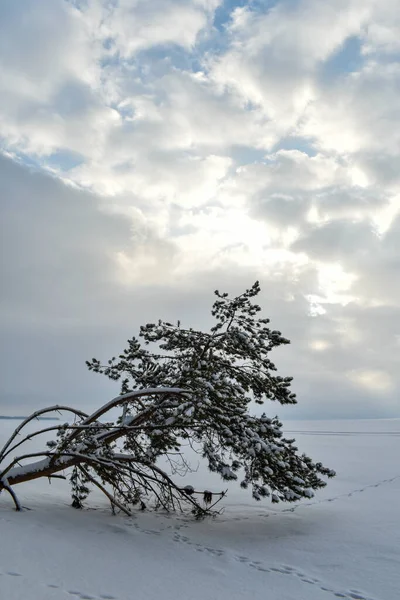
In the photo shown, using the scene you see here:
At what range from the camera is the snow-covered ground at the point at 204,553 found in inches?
216

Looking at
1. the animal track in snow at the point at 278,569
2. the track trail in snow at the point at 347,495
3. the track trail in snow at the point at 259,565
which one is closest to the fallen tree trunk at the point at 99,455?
the track trail in snow at the point at 259,565

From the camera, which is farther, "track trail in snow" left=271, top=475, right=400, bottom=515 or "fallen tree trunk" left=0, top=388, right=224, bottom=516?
"track trail in snow" left=271, top=475, right=400, bottom=515

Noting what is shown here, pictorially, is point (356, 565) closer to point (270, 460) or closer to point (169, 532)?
point (270, 460)

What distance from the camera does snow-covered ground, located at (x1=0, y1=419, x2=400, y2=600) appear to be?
18.0 feet

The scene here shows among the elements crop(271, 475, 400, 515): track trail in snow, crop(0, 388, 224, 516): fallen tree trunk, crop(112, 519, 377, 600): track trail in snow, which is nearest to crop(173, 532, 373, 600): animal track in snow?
crop(112, 519, 377, 600): track trail in snow

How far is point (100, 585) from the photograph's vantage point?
5.39 meters

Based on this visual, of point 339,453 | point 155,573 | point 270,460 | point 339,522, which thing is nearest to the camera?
point 155,573

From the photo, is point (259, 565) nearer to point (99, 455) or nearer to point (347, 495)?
point (99, 455)

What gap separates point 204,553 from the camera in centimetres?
732

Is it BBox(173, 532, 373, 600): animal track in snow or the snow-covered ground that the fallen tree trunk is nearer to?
the snow-covered ground

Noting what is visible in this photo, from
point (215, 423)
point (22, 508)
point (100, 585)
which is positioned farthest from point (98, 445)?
point (100, 585)

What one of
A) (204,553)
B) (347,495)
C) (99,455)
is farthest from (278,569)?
(347,495)

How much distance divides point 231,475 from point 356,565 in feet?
8.92

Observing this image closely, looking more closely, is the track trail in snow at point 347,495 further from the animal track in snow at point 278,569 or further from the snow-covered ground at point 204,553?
the animal track in snow at point 278,569
